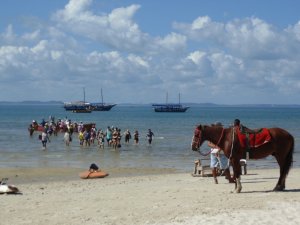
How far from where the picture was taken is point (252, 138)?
46.6ft

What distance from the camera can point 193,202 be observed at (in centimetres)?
1295

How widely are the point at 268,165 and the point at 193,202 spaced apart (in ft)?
47.3

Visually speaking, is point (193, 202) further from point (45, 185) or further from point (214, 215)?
point (45, 185)

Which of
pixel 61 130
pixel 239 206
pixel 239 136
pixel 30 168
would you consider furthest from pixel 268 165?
pixel 61 130

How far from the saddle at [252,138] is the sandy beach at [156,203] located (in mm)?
1290

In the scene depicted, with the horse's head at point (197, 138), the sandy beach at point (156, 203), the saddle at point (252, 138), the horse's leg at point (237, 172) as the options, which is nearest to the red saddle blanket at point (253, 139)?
the saddle at point (252, 138)

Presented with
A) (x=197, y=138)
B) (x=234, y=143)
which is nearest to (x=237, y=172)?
(x=234, y=143)

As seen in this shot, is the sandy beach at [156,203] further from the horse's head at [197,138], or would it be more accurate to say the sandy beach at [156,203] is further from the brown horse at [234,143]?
the horse's head at [197,138]

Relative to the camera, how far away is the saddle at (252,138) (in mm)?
14172

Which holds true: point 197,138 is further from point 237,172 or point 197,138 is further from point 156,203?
point 156,203

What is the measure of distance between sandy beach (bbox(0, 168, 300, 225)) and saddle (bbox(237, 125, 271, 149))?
1.29 meters

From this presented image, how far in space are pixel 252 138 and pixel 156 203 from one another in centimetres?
315

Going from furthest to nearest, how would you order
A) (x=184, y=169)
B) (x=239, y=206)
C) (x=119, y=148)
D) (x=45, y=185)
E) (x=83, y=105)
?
(x=83, y=105) < (x=119, y=148) < (x=184, y=169) < (x=45, y=185) < (x=239, y=206)

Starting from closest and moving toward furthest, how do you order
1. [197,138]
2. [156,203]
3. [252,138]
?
[156,203]
[197,138]
[252,138]
